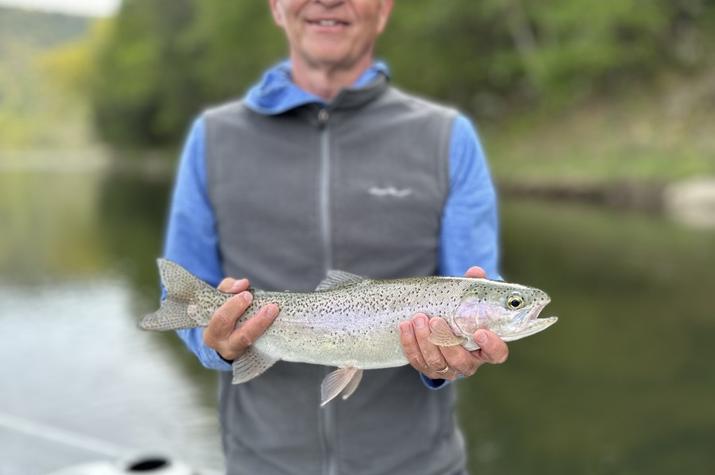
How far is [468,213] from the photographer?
3.02 meters

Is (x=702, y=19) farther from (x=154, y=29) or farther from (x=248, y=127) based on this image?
(x=154, y=29)

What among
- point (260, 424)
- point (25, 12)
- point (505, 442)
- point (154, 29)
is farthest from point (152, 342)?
point (25, 12)

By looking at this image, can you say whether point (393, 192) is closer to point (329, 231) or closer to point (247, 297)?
point (329, 231)

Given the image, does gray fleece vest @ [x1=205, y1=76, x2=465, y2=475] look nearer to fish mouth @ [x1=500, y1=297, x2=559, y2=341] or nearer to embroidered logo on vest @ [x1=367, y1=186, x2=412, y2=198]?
embroidered logo on vest @ [x1=367, y1=186, x2=412, y2=198]

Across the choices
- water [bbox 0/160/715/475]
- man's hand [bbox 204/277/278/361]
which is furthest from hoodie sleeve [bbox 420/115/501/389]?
water [bbox 0/160/715/475]

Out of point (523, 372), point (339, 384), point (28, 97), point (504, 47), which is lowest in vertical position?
point (28, 97)

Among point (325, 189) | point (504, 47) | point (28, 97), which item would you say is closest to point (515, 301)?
point (325, 189)

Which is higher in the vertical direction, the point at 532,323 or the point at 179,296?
the point at 179,296

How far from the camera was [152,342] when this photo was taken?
47.7 feet

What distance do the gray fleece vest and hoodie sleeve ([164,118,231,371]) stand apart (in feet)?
0.16

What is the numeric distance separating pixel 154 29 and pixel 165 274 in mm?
71459

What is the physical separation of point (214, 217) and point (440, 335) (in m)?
1.10

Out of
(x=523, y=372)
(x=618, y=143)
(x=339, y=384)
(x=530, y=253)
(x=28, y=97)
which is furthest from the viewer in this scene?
(x=28, y=97)

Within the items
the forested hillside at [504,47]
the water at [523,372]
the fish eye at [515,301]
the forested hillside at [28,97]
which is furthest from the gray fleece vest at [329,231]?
the forested hillside at [28,97]
